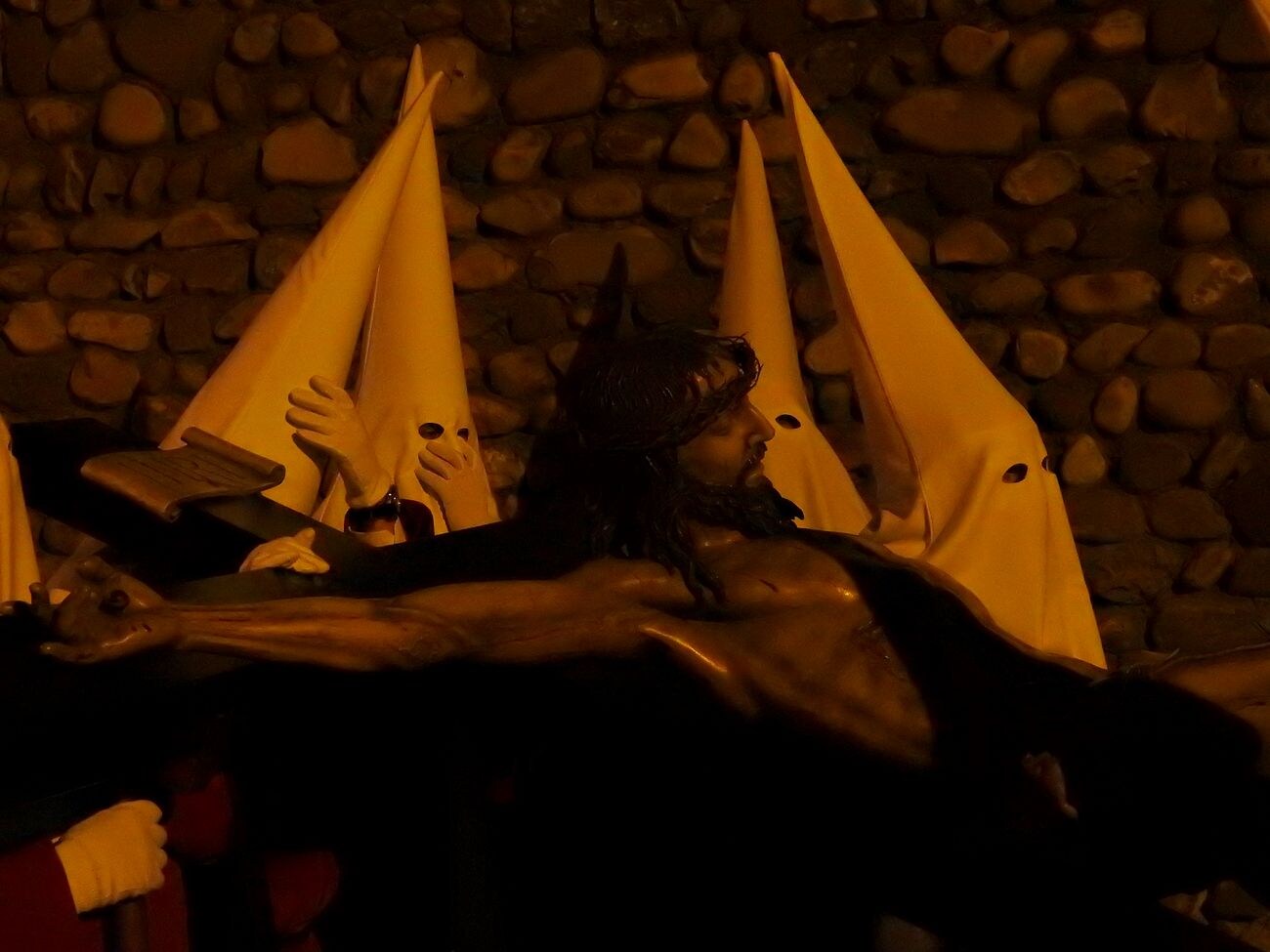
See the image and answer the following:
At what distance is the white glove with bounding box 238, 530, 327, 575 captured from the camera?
4.68 feet

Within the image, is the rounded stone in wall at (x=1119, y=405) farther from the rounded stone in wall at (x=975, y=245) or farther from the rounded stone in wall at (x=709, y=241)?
the rounded stone in wall at (x=709, y=241)

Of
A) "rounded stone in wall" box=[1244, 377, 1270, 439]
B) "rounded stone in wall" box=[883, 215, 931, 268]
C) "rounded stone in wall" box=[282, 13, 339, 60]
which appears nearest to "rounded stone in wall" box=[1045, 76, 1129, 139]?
"rounded stone in wall" box=[883, 215, 931, 268]

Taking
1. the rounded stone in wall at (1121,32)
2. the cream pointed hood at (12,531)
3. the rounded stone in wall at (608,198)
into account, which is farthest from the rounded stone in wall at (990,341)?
the cream pointed hood at (12,531)

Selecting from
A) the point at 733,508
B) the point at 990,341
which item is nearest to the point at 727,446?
the point at 733,508

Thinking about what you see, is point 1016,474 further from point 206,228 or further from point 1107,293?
point 206,228

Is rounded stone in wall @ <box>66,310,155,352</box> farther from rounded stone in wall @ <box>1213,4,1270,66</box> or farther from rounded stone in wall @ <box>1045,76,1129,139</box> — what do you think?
rounded stone in wall @ <box>1213,4,1270,66</box>

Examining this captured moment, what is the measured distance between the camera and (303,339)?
1888mm

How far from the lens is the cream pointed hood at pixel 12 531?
1712 mm

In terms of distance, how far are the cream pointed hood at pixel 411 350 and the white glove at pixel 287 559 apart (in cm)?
49

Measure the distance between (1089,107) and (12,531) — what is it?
1323 millimetres

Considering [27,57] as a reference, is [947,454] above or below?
below

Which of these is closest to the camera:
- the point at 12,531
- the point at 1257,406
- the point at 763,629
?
the point at 763,629

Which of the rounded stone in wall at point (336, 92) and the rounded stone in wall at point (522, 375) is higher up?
the rounded stone in wall at point (336, 92)

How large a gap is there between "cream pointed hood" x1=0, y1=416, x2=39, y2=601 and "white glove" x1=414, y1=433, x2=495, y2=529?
0.37m
